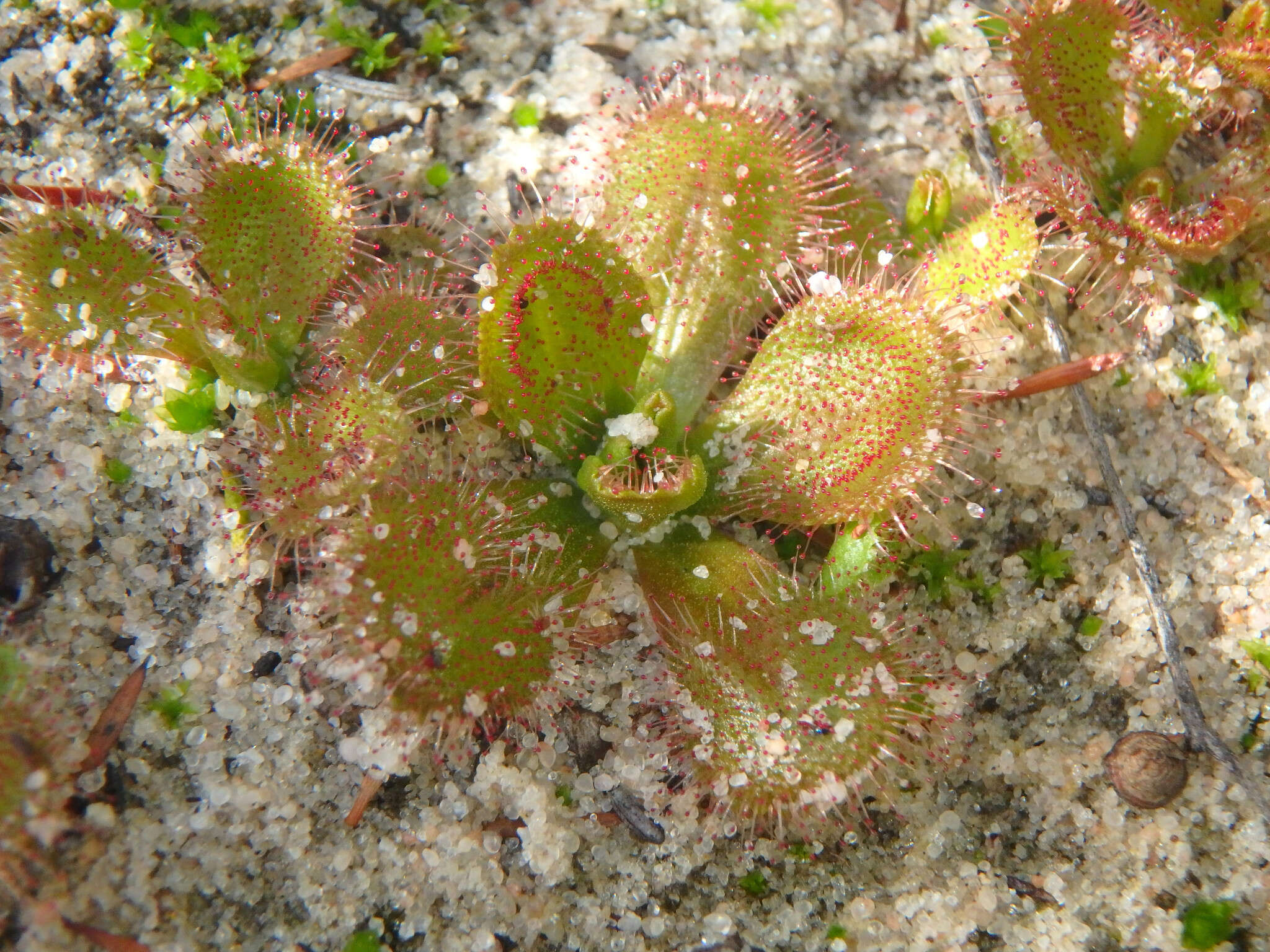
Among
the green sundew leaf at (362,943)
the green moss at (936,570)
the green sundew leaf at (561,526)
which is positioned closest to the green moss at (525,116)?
the green sundew leaf at (561,526)

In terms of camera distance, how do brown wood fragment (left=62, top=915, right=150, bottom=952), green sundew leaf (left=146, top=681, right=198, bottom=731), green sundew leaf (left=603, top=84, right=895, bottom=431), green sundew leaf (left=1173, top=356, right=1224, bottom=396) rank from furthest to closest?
green sundew leaf (left=1173, top=356, right=1224, bottom=396)
green sundew leaf (left=603, top=84, right=895, bottom=431)
green sundew leaf (left=146, top=681, right=198, bottom=731)
brown wood fragment (left=62, top=915, right=150, bottom=952)

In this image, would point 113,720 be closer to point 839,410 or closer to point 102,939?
point 102,939

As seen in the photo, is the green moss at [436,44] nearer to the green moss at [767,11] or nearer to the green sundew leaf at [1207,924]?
the green moss at [767,11]

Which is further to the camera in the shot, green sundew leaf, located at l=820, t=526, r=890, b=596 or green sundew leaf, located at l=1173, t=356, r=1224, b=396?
green sundew leaf, located at l=1173, t=356, r=1224, b=396

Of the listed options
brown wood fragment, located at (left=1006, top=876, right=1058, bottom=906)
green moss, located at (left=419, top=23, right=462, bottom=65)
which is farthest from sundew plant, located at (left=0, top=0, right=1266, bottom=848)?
green moss, located at (left=419, top=23, right=462, bottom=65)

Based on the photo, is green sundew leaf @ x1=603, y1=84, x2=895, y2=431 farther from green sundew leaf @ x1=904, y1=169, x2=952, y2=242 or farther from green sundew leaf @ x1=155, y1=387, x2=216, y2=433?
green sundew leaf @ x1=155, y1=387, x2=216, y2=433

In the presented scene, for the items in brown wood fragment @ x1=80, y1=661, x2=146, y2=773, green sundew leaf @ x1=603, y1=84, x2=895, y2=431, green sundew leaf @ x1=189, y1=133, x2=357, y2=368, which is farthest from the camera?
green sundew leaf @ x1=603, y1=84, x2=895, y2=431

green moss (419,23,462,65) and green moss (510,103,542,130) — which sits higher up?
green moss (419,23,462,65)
